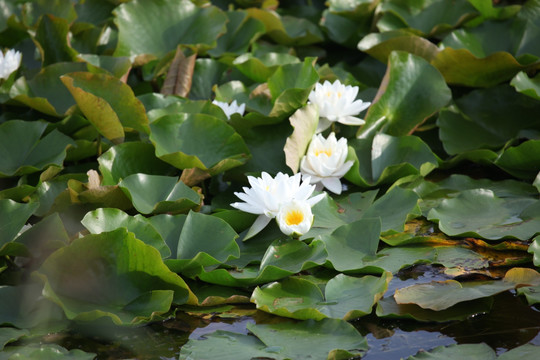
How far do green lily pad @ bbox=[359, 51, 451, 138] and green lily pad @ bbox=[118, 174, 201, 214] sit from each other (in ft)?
2.24

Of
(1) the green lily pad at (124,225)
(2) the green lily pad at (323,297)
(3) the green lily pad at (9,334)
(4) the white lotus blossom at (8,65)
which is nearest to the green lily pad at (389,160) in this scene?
(2) the green lily pad at (323,297)

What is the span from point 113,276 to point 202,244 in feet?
0.75

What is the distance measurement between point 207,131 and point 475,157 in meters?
0.87

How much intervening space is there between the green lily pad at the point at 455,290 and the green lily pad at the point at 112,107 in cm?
95

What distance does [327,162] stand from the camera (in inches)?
73.4

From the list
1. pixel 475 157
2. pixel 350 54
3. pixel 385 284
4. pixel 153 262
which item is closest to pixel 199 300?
pixel 153 262

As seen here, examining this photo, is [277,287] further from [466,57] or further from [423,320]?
[466,57]

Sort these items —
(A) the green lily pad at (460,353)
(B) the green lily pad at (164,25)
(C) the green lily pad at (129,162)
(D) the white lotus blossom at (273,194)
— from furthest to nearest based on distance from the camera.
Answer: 1. (B) the green lily pad at (164,25)
2. (C) the green lily pad at (129,162)
3. (D) the white lotus blossom at (273,194)
4. (A) the green lily pad at (460,353)

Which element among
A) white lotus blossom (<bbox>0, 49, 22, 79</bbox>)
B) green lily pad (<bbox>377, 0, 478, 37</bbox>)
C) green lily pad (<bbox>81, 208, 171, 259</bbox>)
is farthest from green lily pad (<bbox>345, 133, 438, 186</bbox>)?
white lotus blossom (<bbox>0, 49, 22, 79</bbox>)

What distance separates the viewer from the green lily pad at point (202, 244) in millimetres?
1527

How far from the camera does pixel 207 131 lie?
196 cm

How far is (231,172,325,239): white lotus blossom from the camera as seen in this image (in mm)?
1635

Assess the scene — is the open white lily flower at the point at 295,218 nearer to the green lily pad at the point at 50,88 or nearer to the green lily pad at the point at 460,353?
the green lily pad at the point at 460,353

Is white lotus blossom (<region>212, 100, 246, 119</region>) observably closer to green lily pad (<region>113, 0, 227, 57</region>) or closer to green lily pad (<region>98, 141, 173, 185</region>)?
green lily pad (<region>98, 141, 173, 185</region>)
